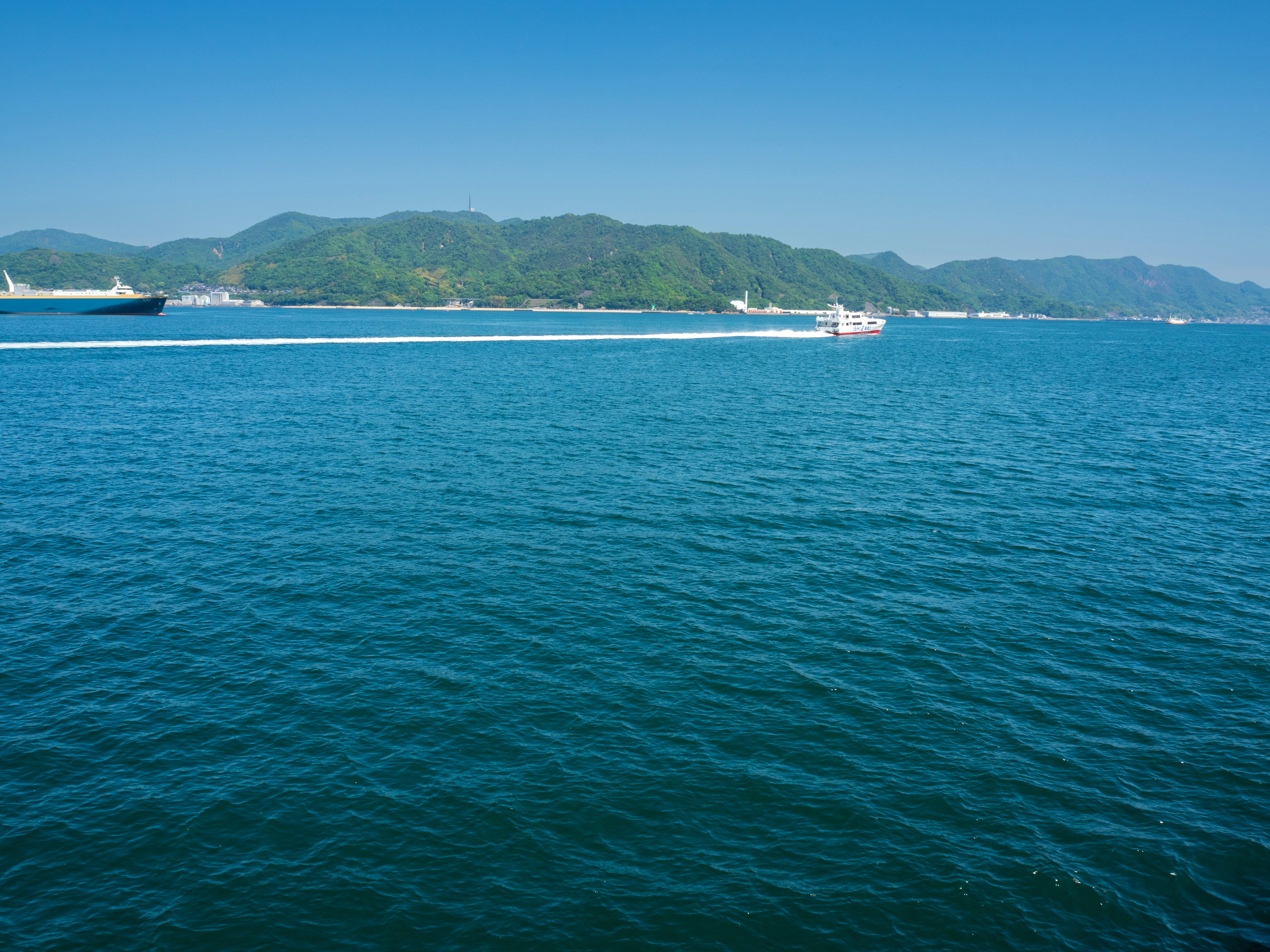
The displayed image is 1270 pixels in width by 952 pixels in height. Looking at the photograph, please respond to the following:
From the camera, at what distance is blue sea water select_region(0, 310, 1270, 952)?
2238 cm

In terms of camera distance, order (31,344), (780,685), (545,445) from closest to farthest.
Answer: (780,685)
(545,445)
(31,344)

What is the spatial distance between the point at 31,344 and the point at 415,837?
723ft

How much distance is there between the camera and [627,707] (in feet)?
106

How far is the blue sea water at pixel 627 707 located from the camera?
73.4 ft

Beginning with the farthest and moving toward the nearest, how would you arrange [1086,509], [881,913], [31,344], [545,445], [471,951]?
[31,344] < [545,445] < [1086,509] < [881,913] < [471,951]

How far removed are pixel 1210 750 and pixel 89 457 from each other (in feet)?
309

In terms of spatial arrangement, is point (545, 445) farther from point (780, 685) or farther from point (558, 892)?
point (558, 892)

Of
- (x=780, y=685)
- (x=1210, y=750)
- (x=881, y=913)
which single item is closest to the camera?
(x=881, y=913)

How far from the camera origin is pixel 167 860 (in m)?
23.6

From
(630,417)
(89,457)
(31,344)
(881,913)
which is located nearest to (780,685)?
(881,913)

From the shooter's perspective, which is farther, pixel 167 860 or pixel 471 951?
pixel 167 860

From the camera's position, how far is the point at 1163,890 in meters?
23.3

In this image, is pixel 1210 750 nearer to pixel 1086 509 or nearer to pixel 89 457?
pixel 1086 509

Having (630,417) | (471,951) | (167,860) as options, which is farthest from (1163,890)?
(630,417)
